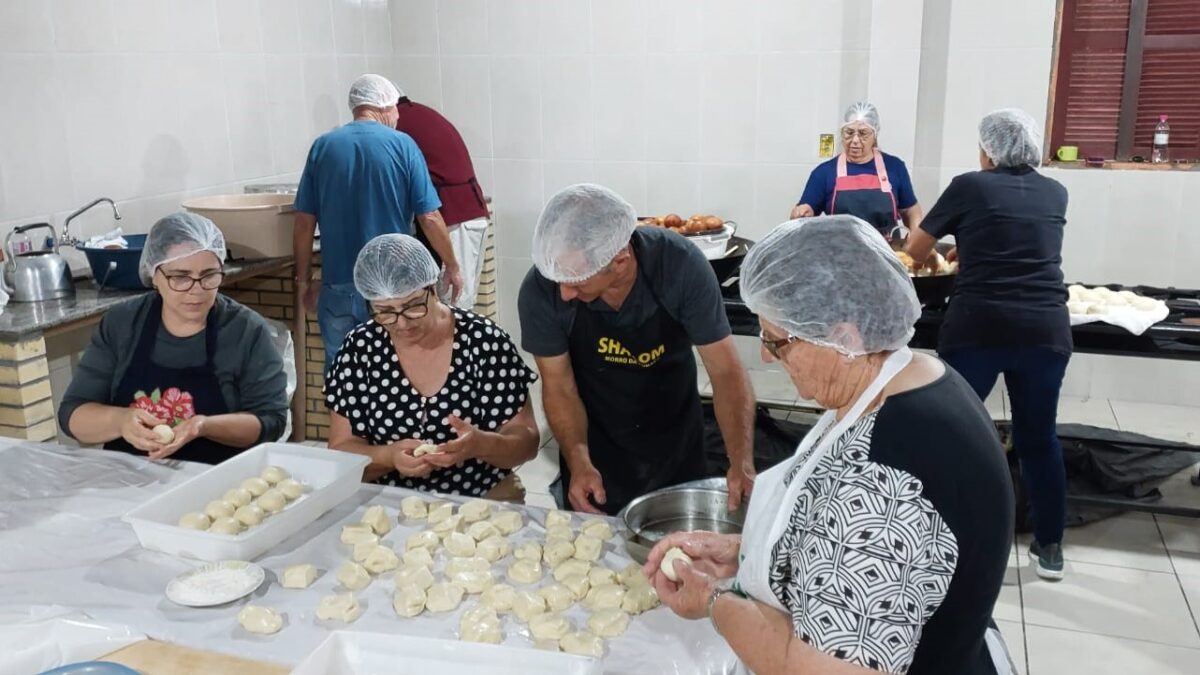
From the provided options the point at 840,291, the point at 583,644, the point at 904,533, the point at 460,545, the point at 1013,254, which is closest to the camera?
the point at 904,533

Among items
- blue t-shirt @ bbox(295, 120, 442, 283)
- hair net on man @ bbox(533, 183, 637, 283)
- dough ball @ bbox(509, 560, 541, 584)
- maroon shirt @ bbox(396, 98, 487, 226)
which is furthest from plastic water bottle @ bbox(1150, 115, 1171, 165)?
dough ball @ bbox(509, 560, 541, 584)

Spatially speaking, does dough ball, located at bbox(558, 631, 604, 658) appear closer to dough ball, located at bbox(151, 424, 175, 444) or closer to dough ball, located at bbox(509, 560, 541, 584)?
dough ball, located at bbox(509, 560, 541, 584)

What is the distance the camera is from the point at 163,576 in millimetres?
1812

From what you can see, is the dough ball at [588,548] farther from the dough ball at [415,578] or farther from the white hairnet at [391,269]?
the white hairnet at [391,269]

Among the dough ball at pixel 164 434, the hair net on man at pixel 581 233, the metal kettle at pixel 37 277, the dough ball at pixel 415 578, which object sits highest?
the hair net on man at pixel 581 233

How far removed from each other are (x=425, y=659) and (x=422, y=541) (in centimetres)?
48

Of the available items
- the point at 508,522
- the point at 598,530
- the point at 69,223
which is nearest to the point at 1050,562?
the point at 598,530

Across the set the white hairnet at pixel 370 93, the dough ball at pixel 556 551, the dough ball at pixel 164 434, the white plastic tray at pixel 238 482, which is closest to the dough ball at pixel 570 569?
the dough ball at pixel 556 551

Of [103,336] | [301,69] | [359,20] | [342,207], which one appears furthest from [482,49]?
[103,336]

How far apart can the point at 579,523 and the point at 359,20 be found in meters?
4.57

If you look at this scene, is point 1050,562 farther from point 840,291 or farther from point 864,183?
point 840,291

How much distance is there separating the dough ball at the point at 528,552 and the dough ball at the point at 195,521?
0.64 meters

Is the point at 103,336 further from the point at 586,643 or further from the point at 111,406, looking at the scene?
the point at 586,643

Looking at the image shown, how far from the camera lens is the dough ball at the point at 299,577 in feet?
5.84
